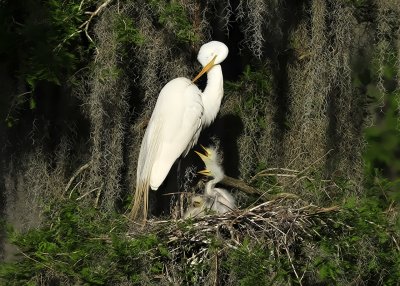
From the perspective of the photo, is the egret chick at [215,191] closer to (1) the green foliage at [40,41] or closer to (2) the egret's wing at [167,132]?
(2) the egret's wing at [167,132]

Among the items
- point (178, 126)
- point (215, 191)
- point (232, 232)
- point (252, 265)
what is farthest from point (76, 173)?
point (252, 265)

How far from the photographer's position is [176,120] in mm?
4328

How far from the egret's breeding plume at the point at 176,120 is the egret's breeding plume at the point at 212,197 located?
114mm

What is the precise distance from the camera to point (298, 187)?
4266 mm

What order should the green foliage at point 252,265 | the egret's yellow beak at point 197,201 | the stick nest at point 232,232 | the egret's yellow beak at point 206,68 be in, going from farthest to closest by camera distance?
1. the egret's yellow beak at point 206,68
2. the egret's yellow beak at point 197,201
3. the stick nest at point 232,232
4. the green foliage at point 252,265

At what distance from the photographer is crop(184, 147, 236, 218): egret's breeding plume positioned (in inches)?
162

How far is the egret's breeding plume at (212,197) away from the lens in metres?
4.12

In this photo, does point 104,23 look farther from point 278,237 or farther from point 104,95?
point 278,237

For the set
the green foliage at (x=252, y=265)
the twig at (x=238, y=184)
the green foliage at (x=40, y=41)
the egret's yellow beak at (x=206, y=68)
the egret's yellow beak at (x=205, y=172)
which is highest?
the green foliage at (x=40, y=41)

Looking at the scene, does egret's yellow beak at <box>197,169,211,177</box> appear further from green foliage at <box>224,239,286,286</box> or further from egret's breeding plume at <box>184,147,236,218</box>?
green foliage at <box>224,239,286,286</box>

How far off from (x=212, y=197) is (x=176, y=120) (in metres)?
0.31

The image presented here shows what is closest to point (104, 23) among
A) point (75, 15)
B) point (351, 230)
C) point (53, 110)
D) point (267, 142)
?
point (75, 15)

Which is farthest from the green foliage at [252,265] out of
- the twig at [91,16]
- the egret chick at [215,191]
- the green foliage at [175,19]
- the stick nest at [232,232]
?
the twig at [91,16]

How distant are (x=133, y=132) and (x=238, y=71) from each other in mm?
465
